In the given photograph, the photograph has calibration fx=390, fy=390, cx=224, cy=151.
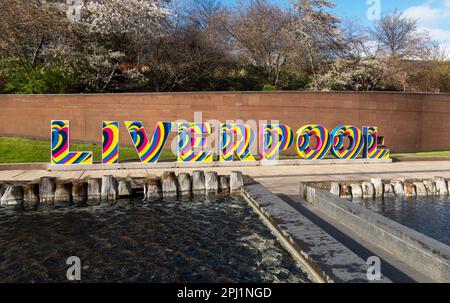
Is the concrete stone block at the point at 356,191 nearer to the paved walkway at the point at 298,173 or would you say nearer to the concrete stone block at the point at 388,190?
the concrete stone block at the point at 388,190

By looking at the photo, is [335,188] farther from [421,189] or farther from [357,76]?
[357,76]

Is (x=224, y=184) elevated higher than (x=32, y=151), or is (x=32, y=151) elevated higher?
(x=32, y=151)

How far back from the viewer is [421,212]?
1096cm

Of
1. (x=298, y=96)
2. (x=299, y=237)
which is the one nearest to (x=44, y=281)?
(x=299, y=237)

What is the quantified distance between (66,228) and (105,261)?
2.67 metres

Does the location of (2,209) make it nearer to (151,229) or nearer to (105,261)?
(151,229)

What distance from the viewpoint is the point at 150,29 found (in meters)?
30.9

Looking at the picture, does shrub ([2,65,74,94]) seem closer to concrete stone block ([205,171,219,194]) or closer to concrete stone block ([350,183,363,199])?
concrete stone block ([205,171,219,194])

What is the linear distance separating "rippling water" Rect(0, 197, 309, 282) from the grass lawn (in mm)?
8972

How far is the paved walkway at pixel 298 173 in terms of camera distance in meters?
15.5

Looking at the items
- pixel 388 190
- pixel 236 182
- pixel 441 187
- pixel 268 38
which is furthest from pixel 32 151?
pixel 268 38

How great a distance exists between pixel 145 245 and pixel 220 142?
11843 mm

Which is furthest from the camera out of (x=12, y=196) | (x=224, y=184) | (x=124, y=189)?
(x=224, y=184)

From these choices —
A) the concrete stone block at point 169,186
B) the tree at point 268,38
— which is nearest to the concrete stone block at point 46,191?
the concrete stone block at point 169,186
